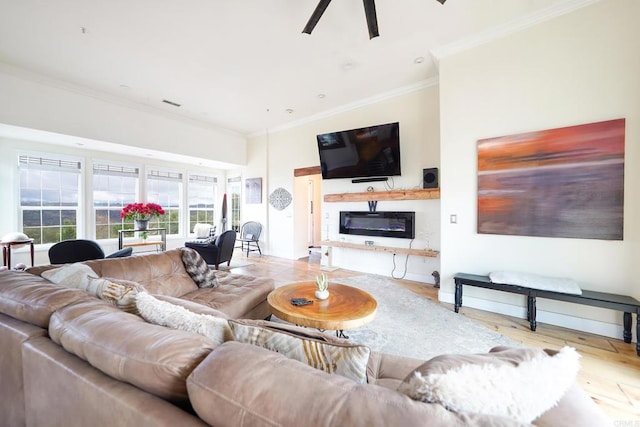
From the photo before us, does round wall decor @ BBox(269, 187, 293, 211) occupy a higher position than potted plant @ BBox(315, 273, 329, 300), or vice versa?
round wall decor @ BBox(269, 187, 293, 211)

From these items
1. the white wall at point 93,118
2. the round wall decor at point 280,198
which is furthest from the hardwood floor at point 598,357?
the white wall at point 93,118

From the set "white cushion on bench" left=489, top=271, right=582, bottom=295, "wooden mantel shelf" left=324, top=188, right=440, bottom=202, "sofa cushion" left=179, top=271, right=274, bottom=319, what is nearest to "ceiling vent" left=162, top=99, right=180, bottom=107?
"wooden mantel shelf" left=324, top=188, right=440, bottom=202

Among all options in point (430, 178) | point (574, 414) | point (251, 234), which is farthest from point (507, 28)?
point (251, 234)

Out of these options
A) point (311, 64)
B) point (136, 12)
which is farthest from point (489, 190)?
point (136, 12)

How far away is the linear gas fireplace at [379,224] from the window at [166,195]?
444 cm

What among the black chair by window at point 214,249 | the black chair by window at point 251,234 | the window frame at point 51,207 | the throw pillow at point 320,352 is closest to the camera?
the throw pillow at point 320,352

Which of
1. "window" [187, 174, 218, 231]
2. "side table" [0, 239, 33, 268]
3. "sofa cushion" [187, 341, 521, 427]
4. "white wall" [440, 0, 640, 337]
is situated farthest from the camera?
"window" [187, 174, 218, 231]

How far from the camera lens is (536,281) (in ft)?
8.12

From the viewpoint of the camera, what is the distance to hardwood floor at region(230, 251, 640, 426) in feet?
5.17

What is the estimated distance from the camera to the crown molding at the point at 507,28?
98.1 inches

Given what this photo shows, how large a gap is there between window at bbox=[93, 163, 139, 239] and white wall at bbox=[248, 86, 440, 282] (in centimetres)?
305

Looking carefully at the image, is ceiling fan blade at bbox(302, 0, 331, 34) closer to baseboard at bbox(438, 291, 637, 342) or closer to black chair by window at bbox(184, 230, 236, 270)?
baseboard at bbox(438, 291, 637, 342)

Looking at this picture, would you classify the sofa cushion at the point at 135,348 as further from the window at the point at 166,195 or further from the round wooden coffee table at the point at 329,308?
the window at the point at 166,195

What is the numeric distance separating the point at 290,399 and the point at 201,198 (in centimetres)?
735
